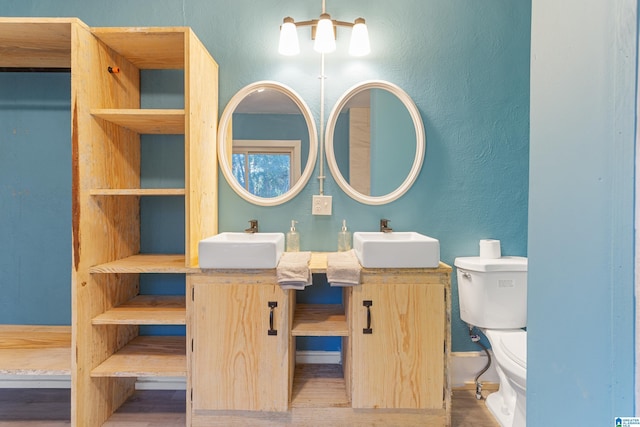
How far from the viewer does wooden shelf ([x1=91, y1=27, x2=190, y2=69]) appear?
63.4 inches

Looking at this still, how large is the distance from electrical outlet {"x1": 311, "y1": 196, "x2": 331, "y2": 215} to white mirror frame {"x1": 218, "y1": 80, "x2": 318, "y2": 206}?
0.12 metres

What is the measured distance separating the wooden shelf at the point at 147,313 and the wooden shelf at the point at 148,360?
8.3 inches

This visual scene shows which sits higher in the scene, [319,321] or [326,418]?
[319,321]

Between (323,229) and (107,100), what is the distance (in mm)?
1279

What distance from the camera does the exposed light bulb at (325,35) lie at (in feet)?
6.20

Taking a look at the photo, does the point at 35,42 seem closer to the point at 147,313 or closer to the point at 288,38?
the point at 288,38

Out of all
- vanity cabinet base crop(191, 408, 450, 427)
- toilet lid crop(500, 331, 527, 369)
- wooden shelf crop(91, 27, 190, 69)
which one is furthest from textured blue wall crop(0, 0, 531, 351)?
vanity cabinet base crop(191, 408, 450, 427)

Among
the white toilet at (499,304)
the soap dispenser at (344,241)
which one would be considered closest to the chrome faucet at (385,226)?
the soap dispenser at (344,241)

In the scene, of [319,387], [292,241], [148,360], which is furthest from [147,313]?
[319,387]

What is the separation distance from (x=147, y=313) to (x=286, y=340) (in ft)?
2.23

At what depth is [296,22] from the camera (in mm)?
2012

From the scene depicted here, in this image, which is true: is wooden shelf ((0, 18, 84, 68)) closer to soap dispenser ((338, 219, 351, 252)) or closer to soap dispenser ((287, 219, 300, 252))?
soap dispenser ((287, 219, 300, 252))

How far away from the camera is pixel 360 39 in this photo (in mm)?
1938

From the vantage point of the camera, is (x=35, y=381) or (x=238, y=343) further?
(x=35, y=381)
